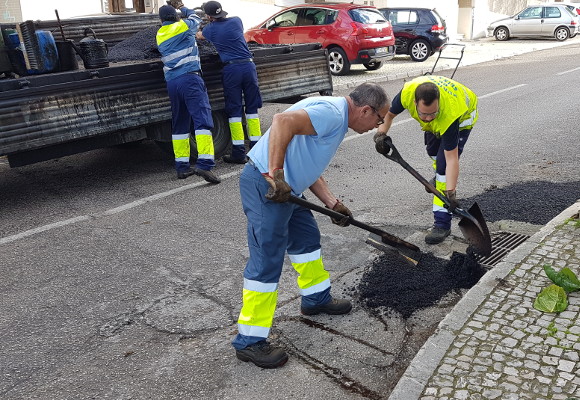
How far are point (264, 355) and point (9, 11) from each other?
12085 mm

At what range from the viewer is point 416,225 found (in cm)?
526

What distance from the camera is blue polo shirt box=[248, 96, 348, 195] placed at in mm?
3115

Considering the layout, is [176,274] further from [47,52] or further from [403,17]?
[403,17]

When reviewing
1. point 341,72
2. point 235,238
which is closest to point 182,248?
point 235,238

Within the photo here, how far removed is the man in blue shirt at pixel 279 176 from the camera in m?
3.09

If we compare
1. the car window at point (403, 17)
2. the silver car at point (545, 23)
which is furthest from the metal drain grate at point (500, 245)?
the silver car at point (545, 23)

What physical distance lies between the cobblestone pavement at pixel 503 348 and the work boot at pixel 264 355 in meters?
0.68

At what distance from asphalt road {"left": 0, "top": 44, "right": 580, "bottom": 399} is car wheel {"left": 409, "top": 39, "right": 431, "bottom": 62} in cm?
938

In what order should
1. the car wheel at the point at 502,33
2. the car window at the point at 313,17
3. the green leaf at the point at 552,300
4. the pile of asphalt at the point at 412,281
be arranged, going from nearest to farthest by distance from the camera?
1. the green leaf at the point at 552,300
2. the pile of asphalt at the point at 412,281
3. the car window at the point at 313,17
4. the car wheel at the point at 502,33

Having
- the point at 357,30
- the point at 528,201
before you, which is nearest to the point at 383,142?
the point at 528,201

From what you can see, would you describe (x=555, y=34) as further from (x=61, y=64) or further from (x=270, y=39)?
(x=61, y=64)

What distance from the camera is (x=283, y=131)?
3049 millimetres

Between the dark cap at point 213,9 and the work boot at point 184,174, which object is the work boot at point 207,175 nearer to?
the work boot at point 184,174

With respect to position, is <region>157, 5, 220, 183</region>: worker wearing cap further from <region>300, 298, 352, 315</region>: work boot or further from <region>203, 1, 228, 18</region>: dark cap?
<region>300, 298, 352, 315</region>: work boot
